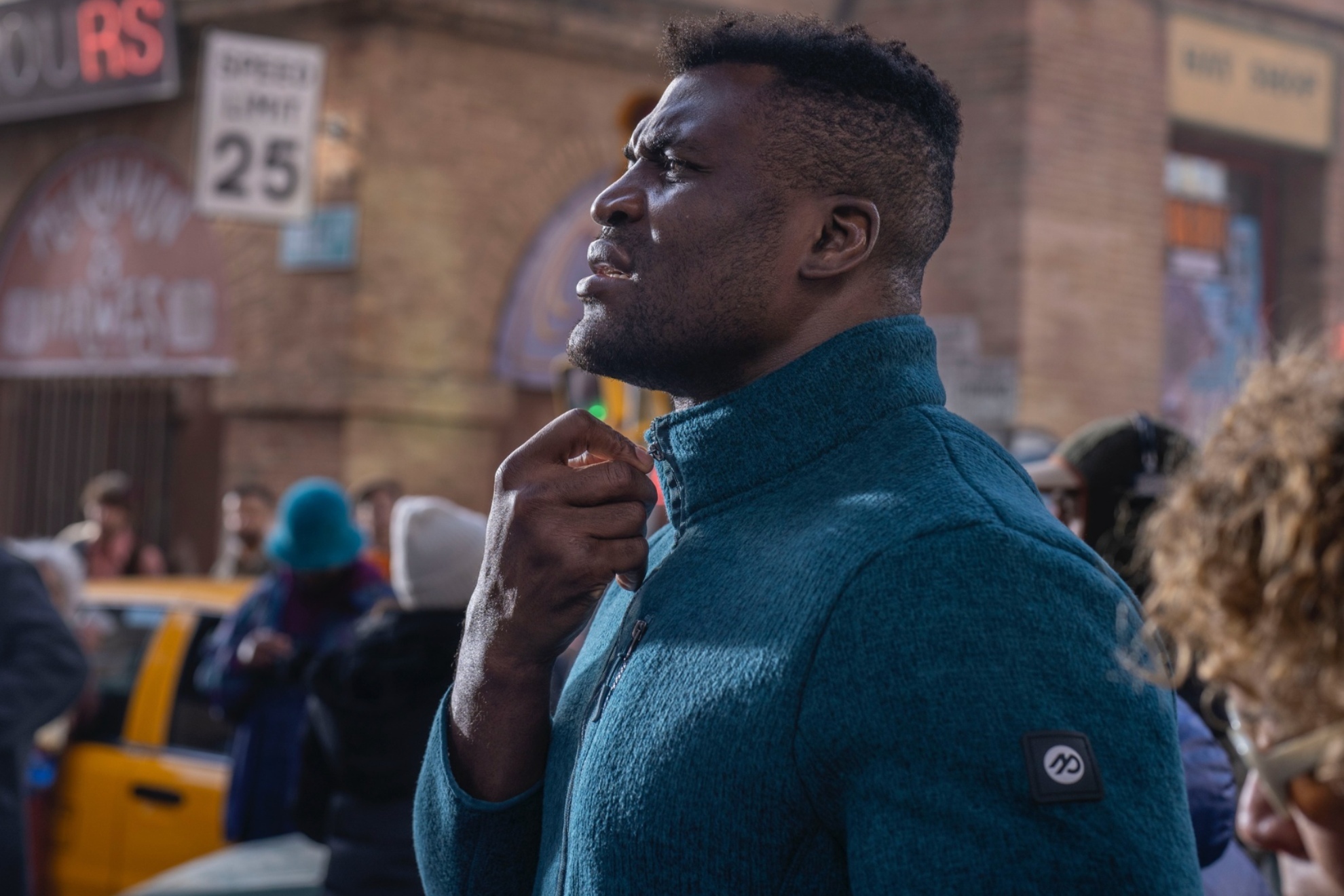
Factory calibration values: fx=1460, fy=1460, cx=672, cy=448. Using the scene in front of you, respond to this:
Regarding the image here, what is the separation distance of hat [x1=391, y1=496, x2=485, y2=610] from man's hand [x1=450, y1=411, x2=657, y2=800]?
2.33 m

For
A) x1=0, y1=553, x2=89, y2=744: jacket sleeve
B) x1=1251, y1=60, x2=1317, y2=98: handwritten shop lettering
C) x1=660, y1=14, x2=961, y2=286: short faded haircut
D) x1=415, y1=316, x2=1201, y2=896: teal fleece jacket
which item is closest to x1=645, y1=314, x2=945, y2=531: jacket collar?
x1=415, y1=316, x2=1201, y2=896: teal fleece jacket

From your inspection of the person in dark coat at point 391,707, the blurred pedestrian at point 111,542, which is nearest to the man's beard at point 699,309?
the person in dark coat at point 391,707

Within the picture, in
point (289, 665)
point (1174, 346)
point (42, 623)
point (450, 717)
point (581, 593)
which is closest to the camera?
point (581, 593)

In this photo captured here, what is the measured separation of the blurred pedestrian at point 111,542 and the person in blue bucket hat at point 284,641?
3555mm

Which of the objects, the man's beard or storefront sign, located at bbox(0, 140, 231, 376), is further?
storefront sign, located at bbox(0, 140, 231, 376)

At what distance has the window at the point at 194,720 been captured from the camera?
5.93 meters

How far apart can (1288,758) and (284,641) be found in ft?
14.6

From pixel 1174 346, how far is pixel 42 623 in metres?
10.1

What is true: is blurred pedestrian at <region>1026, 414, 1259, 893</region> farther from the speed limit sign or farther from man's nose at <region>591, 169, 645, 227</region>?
the speed limit sign

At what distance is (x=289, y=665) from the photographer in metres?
5.27

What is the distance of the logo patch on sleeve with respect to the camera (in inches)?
48.6

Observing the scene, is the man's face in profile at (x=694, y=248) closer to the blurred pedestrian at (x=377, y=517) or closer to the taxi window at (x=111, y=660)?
the taxi window at (x=111, y=660)

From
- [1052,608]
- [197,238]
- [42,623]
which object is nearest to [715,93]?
[1052,608]

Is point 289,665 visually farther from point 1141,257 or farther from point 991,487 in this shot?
point 1141,257
